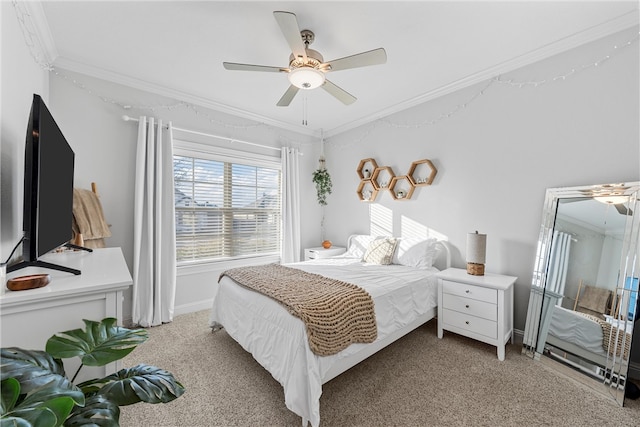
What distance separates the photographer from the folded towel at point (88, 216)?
2.46m

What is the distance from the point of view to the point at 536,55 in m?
2.47

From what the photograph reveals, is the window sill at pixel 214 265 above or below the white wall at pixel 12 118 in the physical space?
below

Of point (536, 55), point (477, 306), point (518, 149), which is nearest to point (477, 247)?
point (477, 306)

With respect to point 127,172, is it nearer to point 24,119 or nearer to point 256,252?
point 24,119

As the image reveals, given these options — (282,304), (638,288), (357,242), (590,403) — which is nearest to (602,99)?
(638,288)

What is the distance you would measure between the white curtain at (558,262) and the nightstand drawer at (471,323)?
58 centimetres

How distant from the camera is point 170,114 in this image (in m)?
3.22

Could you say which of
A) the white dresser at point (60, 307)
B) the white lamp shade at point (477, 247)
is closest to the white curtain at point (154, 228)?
the white dresser at point (60, 307)

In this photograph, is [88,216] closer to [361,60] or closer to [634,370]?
[361,60]

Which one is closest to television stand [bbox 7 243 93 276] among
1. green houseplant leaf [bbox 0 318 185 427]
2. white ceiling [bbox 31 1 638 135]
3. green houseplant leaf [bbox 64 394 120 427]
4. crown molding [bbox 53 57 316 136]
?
green houseplant leaf [bbox 0 318 185 427]

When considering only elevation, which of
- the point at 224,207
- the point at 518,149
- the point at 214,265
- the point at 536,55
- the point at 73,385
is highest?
the point at 536,55

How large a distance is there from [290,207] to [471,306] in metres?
2.74

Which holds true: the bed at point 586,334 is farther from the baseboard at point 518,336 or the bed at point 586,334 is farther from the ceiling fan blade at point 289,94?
the ceiling fan blade at point 289,94

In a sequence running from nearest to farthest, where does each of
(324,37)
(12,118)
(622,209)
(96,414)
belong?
1. (96,414)
2. (12,118)
3. (622,209)
4. (324,37)
